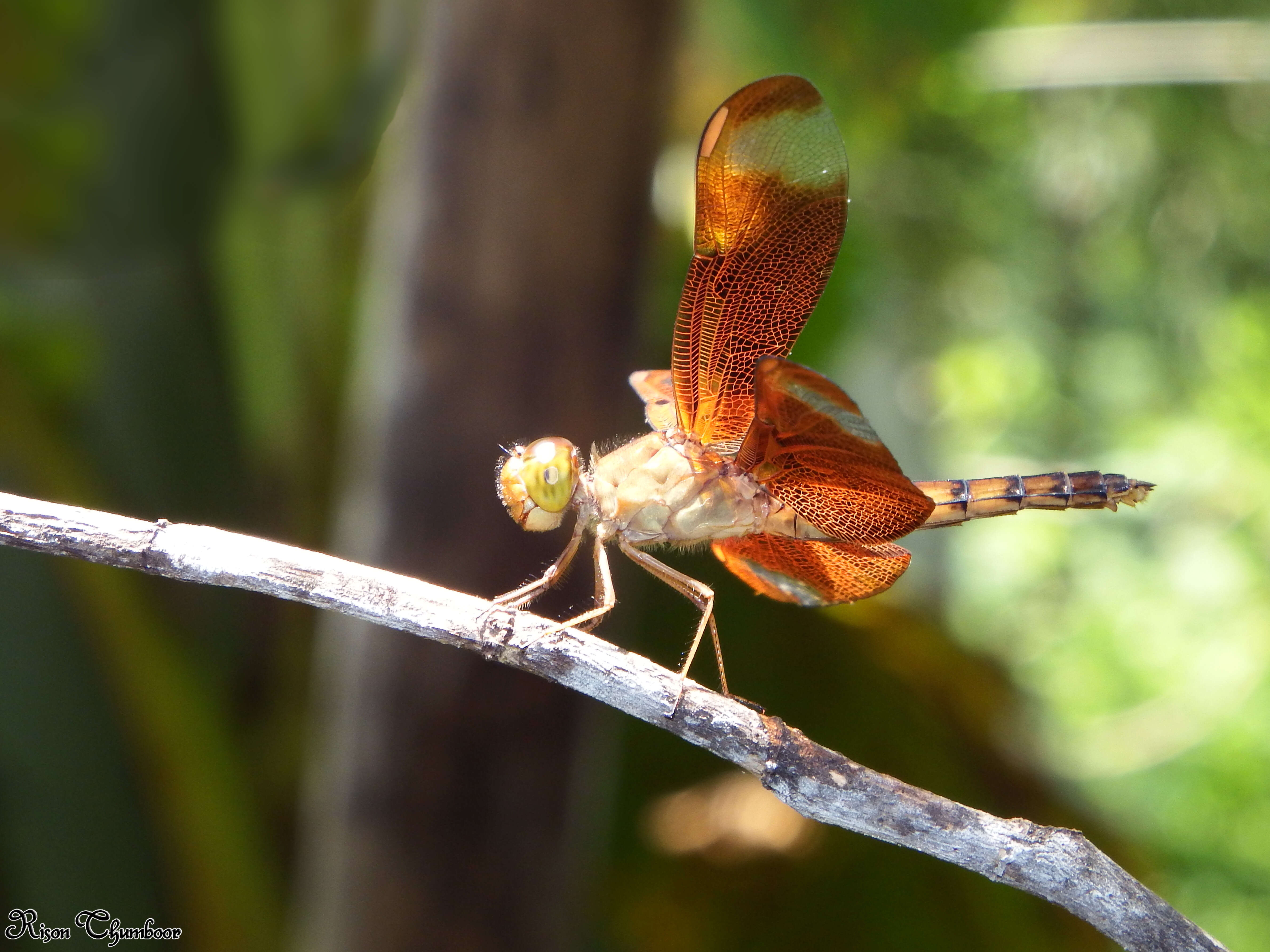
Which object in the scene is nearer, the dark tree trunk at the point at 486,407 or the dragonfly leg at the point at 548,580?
the dragonfly leg at the point at 548,580

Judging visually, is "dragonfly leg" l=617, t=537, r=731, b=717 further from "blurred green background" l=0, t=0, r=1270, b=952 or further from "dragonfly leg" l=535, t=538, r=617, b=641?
"blurred green background" l=0, t=0, r=1270, b=952

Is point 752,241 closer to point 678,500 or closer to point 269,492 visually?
point 678,500

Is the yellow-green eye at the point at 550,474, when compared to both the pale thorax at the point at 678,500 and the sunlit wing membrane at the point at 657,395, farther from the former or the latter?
the sunlit wing membrane at the point at 657,395

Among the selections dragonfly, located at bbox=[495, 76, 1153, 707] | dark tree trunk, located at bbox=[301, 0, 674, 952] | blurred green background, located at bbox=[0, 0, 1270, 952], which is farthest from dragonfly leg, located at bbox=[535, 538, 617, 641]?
blurred green background, located at bbox=[0, 0, 1270, 952]

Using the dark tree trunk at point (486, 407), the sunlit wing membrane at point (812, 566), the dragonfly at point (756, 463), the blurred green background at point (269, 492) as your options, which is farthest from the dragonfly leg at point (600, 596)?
the blurred green background at point (269, 492)

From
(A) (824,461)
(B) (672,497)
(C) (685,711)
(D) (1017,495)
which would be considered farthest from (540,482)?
(D) (1017,495)

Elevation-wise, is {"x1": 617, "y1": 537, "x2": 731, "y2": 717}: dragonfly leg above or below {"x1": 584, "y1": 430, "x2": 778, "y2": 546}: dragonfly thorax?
below

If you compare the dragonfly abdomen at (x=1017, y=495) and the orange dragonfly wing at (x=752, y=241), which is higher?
the orange dragonfly wing at (x=752, y=241)
